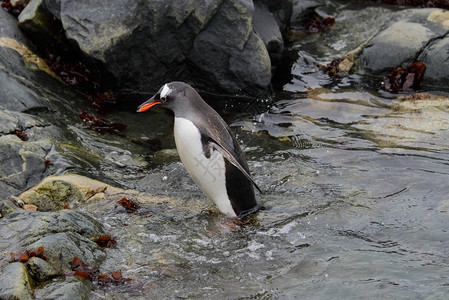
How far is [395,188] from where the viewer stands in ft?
19.4

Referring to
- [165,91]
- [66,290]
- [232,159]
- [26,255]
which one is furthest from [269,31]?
[66,290]

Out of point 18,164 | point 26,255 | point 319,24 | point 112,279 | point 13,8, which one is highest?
point 13,8

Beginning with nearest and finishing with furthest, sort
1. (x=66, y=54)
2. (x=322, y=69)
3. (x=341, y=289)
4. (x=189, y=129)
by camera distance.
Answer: (x=341, y=289)
(x=189, y=129)
(x=66, y=54)
(x=322, y=69)

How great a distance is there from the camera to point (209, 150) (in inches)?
207

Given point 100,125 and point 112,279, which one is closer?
point 112,279

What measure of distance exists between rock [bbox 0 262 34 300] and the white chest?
202cm

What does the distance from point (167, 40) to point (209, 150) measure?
3.19 metres

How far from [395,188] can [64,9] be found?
505 centimetres

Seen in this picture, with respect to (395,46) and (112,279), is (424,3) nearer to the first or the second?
(395,46)

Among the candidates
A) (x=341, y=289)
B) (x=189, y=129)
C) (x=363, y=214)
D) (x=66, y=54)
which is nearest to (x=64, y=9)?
(x=66, y=54)

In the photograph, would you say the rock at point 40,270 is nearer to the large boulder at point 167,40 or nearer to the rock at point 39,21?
the large boulder at point 167,40

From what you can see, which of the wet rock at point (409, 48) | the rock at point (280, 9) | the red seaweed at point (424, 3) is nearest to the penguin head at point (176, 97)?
the rock at point (280, 9)

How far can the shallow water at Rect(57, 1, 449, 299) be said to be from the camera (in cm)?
427

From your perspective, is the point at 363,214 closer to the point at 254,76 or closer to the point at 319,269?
the point at 319,269
